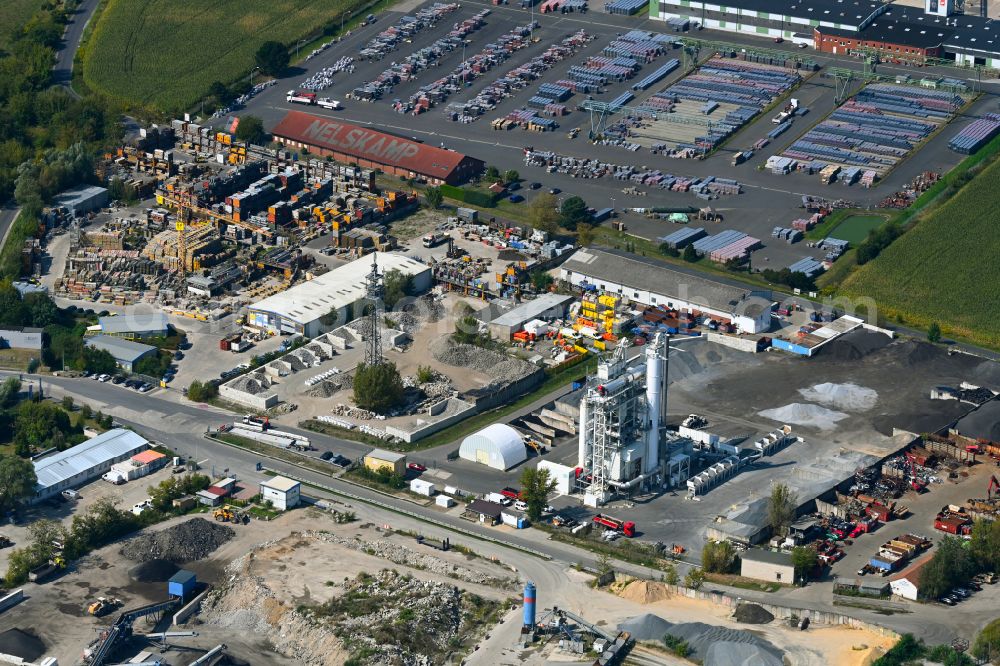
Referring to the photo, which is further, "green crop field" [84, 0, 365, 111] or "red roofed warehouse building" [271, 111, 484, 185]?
"green crop field" [84, 0, 365, 111]

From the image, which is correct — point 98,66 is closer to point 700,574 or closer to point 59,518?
point 59,518

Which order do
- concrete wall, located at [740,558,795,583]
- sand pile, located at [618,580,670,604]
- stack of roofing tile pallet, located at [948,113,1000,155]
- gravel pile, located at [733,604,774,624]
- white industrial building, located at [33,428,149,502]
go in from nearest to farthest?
gravel pile, located at [733,604,774,624] → sand pile, located at [618,580,670,604] → concrete wall, located at [740,558,795,583] → white industrial building, located at [33,428,149,502] → stack of roofing tile pallet, located at [948,113,1000,155]

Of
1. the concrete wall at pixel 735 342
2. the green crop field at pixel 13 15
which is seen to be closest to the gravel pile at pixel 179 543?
the concrete wall at pixel 735 342

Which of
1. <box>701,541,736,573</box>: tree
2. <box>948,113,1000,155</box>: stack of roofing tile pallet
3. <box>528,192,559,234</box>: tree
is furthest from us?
<box>948,113,1000,155</box>: stack of roofing tile pallet

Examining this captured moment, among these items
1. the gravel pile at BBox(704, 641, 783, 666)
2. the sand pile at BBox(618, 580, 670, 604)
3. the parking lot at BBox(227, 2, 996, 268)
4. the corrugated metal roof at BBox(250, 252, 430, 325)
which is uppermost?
the parking lot at BBox(227, 2, 996, 268)

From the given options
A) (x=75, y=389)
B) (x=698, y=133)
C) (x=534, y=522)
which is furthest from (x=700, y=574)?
(x=698, y=133)

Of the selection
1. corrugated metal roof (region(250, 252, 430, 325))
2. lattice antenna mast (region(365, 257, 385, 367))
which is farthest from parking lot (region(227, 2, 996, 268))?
lattice antenna mast (region(365, 257, 385, 367))

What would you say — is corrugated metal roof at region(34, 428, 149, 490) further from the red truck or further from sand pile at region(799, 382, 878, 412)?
sand pile at region(799, 382, 878, 412)
